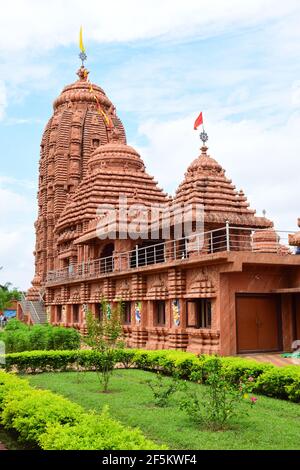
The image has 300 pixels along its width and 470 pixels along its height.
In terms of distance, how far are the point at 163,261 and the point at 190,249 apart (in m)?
7.51

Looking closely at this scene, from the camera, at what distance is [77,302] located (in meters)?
29.8

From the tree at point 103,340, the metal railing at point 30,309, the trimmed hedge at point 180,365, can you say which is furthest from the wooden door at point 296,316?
the metal railing at point 30,309

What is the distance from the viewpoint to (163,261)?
25891mm

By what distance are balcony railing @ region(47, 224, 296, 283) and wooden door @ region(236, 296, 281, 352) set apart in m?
1.81

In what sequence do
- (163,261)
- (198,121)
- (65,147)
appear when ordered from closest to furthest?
1. (163,261)
2. (198,121)
3. (65,147)

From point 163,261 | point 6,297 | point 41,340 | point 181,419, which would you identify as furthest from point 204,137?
point 6,297

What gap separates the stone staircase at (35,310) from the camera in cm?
3819

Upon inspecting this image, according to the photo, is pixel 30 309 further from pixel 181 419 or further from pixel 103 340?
pixel 181 419

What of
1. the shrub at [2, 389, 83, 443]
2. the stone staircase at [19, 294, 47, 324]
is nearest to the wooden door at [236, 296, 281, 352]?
the shrub at [2, 389, 83, 443]

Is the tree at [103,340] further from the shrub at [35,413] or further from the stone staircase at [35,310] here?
the stone staircase at [35,310]

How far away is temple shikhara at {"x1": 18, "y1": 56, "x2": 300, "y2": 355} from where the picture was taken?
16.5 m

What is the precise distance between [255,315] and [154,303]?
17.7 feet
